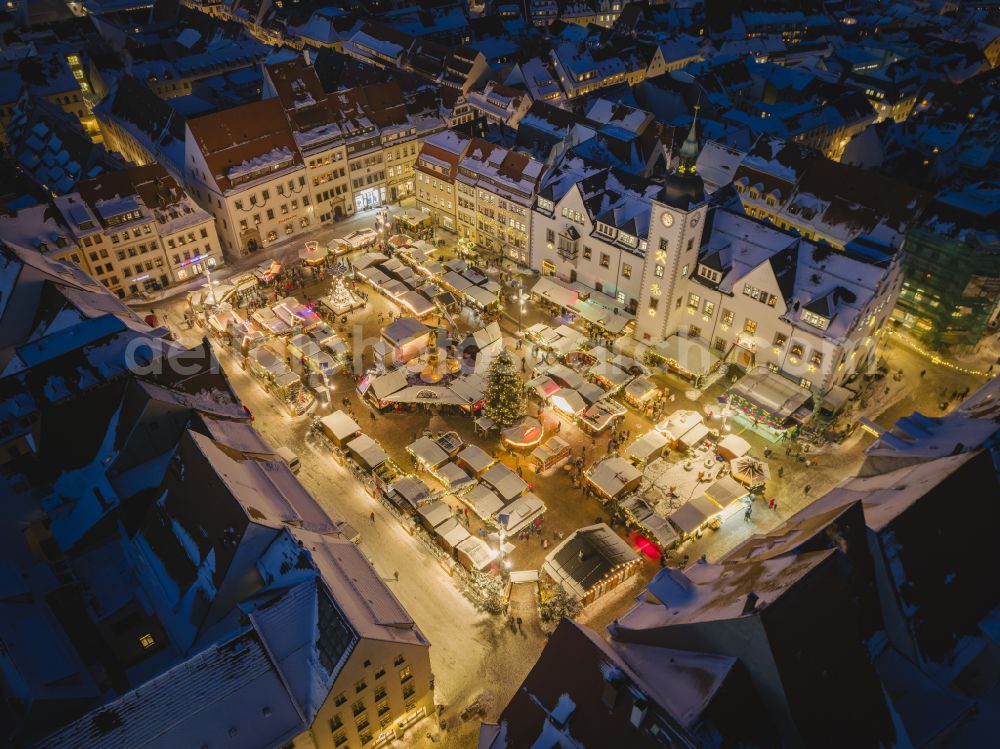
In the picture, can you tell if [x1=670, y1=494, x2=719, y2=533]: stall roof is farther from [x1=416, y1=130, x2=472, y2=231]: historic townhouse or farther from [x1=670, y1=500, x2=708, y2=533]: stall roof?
[x1=416, y1=130, x2=472, y2=231]: historic townhouse

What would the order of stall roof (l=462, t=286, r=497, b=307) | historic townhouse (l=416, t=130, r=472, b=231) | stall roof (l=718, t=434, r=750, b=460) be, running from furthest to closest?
historic townhouse (l=416, t=130, r=472, b=231), stall roof (l=462, t=286, r=497, b=307), stall roof (l=718, t=434, r=750, b=460)

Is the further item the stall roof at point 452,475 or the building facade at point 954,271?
the building facade at point 954,271

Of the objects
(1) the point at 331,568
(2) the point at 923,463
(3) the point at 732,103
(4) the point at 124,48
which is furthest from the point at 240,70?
(2) the point at 923,463

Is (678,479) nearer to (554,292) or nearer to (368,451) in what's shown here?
(368,451)

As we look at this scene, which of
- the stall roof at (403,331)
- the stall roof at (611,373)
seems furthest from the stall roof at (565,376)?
the stall roof at (403,331)

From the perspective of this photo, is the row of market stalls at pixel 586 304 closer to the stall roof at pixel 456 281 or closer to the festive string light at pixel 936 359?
the stall roof at pixel 456 281

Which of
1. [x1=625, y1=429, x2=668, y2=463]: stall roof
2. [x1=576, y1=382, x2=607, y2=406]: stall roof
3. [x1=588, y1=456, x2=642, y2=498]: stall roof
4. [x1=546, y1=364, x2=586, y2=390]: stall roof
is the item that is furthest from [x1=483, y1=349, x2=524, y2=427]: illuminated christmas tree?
[x1=625, y1=429, x2=668, y2=463]: stall roof
